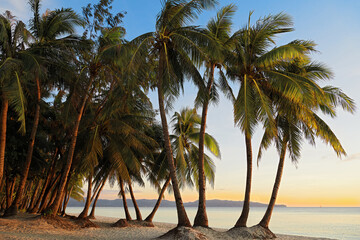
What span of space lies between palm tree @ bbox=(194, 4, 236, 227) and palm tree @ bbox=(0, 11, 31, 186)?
21.9 ft

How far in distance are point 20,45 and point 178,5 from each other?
6.65 metres

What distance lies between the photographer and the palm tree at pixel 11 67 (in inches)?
435

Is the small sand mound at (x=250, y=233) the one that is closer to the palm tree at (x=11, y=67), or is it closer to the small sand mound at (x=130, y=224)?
the small sand mound at (x=130, y=224)

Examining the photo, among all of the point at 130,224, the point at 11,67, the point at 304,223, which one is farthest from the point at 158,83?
the point at 304,223

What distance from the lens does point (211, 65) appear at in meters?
13.4

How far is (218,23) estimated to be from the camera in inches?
557

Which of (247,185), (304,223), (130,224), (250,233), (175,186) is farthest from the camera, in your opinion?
(304,223)

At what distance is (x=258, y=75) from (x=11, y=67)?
942cm

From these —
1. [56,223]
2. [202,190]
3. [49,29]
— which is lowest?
[56,223]

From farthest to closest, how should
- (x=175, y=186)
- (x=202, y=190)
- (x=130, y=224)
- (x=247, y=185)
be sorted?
1. (x=130, y=224)
2. (x=247, y=185)
3. (x=202, y=190)
4. (x=175, y=186)

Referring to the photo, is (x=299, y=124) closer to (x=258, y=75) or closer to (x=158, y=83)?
(x=258, y=75)

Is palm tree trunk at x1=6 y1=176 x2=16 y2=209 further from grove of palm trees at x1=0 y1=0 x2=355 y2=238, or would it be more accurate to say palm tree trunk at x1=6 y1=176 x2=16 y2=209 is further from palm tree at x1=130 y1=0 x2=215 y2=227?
palm tree at x1=130 y1=0 x2=215 y2=227

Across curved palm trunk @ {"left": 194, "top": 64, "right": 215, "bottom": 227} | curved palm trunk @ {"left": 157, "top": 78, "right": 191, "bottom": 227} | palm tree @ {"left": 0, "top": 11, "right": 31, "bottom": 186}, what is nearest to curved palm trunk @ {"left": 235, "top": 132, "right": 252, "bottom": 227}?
curved palm trunk @ {"left": 194, "top": 64, "right": 215, "bottom": 227}

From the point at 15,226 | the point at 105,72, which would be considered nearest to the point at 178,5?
the point at 105,72
